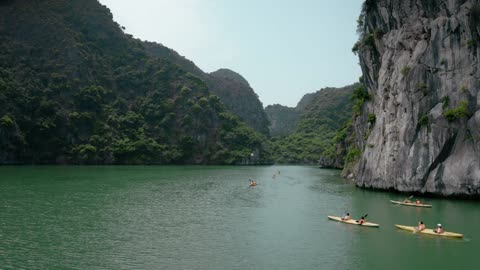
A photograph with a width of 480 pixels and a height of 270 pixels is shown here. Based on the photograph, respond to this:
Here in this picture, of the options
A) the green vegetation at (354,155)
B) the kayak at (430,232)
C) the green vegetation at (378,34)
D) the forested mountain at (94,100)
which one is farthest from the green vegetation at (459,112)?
the forested mountain at (94,100)

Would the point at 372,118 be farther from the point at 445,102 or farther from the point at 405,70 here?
the point at 445,102

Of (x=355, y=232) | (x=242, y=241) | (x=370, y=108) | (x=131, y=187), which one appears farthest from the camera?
(x=370, y=108)

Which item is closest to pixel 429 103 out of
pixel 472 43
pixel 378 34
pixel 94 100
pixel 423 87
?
pixel 423 87

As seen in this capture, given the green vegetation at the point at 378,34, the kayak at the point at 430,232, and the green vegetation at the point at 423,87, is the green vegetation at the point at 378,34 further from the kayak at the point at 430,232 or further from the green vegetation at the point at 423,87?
the kayak at the point at 430,232

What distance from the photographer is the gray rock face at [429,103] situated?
137 ft

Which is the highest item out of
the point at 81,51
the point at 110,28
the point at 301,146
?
the point at 110,28

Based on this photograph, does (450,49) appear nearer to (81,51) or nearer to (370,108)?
(370,108)

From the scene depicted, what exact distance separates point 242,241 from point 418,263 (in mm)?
9999

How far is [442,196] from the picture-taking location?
42906 millimetres

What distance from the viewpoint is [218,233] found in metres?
29.0

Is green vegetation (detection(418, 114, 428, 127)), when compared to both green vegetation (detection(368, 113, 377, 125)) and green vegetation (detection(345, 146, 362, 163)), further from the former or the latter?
green vegetation (detection(345, 146, 362, 163))

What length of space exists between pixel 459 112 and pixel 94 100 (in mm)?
103666

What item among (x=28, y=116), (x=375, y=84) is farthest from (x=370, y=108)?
(x=28, y=116)

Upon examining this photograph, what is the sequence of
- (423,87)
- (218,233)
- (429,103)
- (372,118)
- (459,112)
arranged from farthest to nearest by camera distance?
(372,118) → (423,87) → (429,103) → (459,112) → (218,233)
